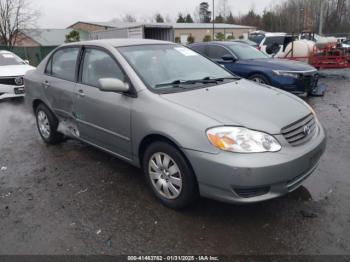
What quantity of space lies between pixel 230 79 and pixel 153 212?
1.92m

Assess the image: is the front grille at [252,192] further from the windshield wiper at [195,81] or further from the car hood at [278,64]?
the car hood at [278,64]

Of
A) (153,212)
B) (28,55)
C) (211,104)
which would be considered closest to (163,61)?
(211,104)

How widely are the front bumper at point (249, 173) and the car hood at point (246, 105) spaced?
0.84 ft

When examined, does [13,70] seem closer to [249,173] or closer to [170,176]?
[170,176]

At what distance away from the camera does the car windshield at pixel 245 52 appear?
339 inches

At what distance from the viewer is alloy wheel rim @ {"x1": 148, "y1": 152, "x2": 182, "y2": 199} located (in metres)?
3.07

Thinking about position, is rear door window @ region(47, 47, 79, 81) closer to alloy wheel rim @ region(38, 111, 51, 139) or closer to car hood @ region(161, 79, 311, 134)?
alloy wheel rim @ region(38, 111, 51, 139)

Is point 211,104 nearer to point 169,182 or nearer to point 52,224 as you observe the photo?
point 169,182

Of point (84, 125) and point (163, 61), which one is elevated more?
point (163, 61)

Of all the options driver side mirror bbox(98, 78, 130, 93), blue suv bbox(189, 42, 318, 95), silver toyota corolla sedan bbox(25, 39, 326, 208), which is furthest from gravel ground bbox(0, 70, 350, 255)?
blue suv bbox(189, 42, 318, 95)

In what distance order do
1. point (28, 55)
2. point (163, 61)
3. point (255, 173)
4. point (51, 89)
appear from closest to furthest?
point (255, 173) → point (163, 61) → point (51, 89) → point (28, 55)

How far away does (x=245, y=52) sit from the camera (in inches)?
347

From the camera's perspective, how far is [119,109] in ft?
11.4

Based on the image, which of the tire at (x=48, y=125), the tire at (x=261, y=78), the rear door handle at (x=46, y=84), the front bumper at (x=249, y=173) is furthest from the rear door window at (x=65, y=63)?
the tire at (x=261, y=78)
